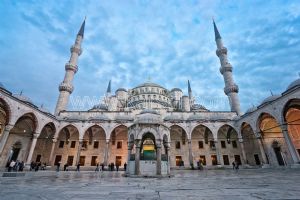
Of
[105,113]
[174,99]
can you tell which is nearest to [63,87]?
[105,113]

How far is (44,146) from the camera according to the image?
23688 millimetres

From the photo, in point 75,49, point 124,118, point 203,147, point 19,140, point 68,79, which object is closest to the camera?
point 19,140

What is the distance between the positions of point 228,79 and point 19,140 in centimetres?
3143

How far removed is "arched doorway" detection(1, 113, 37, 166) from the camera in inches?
750

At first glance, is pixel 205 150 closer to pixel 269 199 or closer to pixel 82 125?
pixel 82 125

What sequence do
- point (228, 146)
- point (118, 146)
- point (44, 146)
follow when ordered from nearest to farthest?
1. point (44, 146)
2. point (228, 146)
3. point (118, 146)

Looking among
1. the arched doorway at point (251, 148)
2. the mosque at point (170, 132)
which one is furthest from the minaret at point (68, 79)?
the arched doorway at point (251, 148)

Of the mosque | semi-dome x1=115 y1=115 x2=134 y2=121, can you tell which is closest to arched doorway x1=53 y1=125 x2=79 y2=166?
the mosque

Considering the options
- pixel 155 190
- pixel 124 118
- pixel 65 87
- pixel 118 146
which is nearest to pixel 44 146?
pixel 65 87

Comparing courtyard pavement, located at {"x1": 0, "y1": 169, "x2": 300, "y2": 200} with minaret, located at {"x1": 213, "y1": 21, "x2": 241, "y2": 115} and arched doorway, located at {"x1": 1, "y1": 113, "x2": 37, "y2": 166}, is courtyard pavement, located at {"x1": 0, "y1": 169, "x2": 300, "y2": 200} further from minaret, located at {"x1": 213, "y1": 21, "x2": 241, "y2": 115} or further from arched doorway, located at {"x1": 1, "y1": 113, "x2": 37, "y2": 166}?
minaret, located at {"x1": 213, "y1": 21, "x2": 241, "y2": 115}

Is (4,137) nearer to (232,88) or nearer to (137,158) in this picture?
(137,158)

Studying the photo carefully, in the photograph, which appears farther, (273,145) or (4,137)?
(273,145)

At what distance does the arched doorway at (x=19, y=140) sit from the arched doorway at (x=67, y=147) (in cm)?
446

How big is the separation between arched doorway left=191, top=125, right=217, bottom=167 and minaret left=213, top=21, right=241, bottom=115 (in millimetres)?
6109
